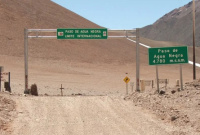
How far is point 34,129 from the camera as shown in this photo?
11.2 meters

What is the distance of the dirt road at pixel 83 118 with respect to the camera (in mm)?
11031

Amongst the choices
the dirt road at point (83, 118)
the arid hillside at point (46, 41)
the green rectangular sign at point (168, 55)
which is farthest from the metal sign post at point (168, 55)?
the arid hillside at point (46, 41)

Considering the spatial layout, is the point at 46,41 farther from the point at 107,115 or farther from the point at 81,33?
the point at 107,115

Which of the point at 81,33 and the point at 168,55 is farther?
the point at 81,33

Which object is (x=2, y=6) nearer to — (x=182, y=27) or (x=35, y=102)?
(x=35, y=102)

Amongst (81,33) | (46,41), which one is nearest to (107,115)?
(81,33)

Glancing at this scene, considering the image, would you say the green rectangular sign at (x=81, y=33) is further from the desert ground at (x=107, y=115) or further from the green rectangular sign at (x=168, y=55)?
the desert ground at (x=107, y=115)

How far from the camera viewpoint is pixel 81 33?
24203 mm

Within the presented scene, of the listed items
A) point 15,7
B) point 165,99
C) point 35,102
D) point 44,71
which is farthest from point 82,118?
point 15,7

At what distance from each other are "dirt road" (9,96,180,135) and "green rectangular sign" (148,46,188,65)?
365 centimetres

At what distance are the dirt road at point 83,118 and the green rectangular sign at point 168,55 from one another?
365cm

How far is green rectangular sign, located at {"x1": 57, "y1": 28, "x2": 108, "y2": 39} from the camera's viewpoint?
24109 millimetres

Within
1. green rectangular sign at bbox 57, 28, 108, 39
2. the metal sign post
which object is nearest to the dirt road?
the metal sign post

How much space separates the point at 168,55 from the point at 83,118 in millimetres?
8100
